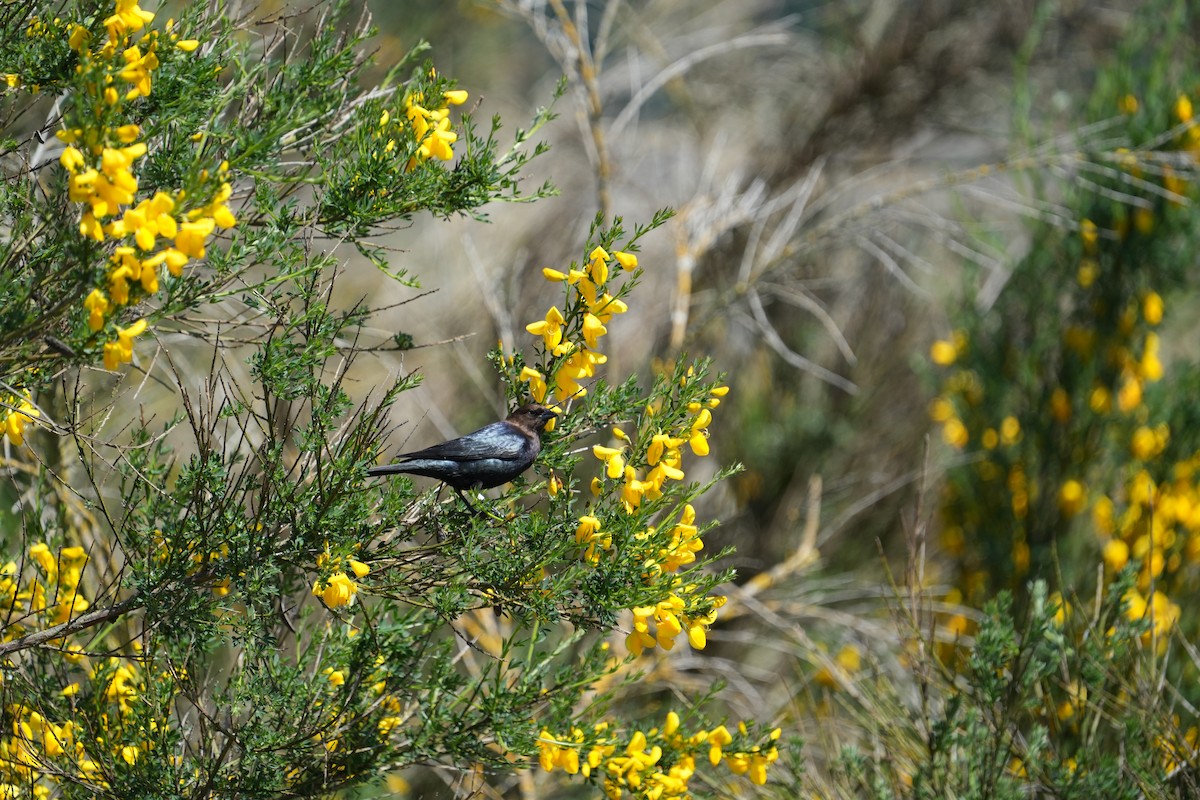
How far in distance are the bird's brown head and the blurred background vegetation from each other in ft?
3.00

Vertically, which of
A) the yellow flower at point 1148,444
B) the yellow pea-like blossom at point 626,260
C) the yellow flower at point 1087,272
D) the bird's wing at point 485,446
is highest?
the yellow pea-like blossom at point 626,260

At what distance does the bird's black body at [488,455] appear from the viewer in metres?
2.25

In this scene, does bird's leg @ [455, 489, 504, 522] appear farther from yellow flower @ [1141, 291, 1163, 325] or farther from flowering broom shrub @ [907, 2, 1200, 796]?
yellow flower @ [1141, 291, 1163, 325]

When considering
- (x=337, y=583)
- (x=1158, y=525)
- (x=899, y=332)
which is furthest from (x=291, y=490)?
(x=899, y=332)

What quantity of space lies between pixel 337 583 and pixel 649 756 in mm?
856

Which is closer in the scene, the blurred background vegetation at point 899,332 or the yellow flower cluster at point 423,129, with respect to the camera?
the yellow flower cluster at point 423,129

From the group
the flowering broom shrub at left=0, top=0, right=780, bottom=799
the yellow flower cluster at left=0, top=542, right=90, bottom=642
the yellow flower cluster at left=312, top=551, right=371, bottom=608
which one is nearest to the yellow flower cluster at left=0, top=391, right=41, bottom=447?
the flowering broom shrub at left=0, top=0, right=780, bottom=799

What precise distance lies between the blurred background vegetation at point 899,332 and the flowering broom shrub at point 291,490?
636 millimetres

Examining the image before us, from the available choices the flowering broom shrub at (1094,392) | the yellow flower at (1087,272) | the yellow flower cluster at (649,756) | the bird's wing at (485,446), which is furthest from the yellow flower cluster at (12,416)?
the yellow flower at (1087,272)

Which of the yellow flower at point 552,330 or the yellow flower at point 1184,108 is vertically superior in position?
the yellow flower at point 552,330

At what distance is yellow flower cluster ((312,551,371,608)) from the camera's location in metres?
2.03

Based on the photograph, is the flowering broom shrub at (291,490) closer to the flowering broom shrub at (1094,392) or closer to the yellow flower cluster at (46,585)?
the yellow flower cluster at (46,585)

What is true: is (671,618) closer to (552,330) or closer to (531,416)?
(531,416)

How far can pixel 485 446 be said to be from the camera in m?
2.25
